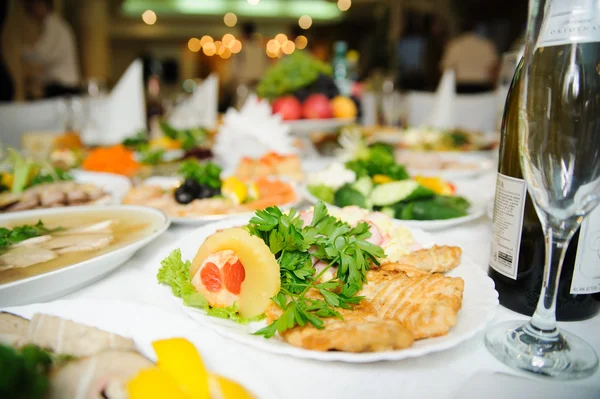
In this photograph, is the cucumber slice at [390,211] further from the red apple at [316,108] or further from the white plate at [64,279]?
the red apple at [316,108]

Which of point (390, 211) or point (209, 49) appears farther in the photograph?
point (209, 49)

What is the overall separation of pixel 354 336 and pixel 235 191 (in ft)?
3.18

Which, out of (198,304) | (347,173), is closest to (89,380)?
(198,304)

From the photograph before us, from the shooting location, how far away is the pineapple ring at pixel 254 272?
2.54 ft

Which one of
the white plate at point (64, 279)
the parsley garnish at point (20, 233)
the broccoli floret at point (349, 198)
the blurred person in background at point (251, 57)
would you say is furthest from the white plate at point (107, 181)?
the blurred person in background at point (251, 57)

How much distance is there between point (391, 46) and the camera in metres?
12.3

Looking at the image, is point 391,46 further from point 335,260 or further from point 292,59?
point 335,260

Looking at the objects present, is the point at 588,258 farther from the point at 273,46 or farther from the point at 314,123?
the point at 273,46

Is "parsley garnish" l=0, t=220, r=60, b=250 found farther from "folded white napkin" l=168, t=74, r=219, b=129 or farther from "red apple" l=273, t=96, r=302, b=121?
"folded white napkin" l=168, t=74, r=219, b=129

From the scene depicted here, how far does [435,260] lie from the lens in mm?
945

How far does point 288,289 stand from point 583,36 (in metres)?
0.67

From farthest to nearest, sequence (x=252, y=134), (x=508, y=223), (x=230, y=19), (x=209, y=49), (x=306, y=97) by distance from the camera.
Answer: (x=209, y=49) → (x=230, y=19) → (x=306, y=97) → (x=252, y=134) → (x=508, y=223)

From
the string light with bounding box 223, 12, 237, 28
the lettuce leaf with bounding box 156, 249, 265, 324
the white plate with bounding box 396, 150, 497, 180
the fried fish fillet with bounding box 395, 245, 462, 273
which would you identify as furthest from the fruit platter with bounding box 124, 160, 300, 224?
the string light with bounding box 223, 12, 237, 28

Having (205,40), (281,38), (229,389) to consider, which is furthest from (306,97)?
(205,40)
